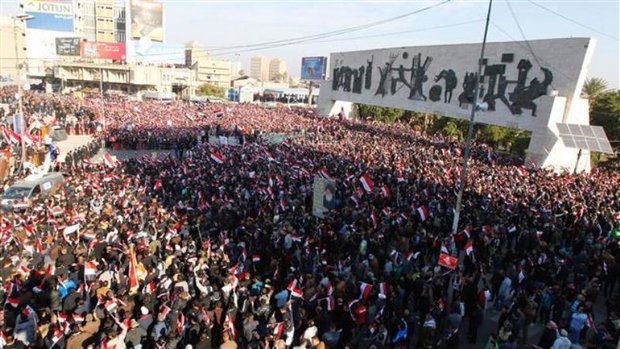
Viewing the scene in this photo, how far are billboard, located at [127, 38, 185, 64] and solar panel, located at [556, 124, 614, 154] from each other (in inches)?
3337

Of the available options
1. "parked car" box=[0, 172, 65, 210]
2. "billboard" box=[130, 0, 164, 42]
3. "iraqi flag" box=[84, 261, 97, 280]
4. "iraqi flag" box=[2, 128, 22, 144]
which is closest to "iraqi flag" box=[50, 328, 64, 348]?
"iraqi flag" box=[84, 261, 97, 280]

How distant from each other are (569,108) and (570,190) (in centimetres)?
944

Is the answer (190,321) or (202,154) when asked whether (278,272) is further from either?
(202,154)

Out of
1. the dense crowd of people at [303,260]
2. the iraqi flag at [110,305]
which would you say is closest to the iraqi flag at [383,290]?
the dense crowd of people at [303,260]

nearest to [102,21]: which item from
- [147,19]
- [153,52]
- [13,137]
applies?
[147,19]

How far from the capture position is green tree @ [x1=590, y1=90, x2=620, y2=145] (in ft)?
110

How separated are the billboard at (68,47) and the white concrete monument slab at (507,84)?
2671 inches

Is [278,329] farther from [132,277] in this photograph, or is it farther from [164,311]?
[132,277]

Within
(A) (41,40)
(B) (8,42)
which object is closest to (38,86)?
(A) (41,40)

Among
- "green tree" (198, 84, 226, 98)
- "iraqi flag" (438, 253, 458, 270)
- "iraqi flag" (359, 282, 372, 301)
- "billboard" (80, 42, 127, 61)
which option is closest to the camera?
"iraqi flag" (359, 282, 372, 301)

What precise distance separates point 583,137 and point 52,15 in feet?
366

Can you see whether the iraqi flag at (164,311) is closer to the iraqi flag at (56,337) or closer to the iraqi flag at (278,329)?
the iraqi flag at (56,337)

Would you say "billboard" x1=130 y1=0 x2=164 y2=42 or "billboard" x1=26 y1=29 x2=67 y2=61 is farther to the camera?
"billboard" x1=26 y1=29 x2=67 y2=61

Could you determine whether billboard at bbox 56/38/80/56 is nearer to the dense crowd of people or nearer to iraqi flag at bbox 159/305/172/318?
the dense crowd of people
